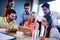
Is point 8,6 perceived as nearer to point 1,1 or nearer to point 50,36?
point 1,1

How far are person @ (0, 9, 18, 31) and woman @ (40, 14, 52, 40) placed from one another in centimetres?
32

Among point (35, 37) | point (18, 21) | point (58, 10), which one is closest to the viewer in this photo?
point (58, 10)

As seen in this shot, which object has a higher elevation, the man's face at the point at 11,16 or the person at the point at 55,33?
the man's face at the point at 11,16

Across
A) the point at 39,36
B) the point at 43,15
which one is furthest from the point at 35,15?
the point at 39,36

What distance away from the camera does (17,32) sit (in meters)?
1.34

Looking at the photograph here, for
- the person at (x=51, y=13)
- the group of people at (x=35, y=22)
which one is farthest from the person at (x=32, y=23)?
the person at (x=51, y=13)

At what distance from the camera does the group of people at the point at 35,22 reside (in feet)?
3.71

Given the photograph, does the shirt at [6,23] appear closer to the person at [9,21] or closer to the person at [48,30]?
the person at [9,21]

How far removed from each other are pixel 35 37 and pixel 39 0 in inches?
14.2

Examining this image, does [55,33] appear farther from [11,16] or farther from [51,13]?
[11,16]

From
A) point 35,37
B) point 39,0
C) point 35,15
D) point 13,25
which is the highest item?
point 39,0

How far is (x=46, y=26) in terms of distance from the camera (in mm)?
1173

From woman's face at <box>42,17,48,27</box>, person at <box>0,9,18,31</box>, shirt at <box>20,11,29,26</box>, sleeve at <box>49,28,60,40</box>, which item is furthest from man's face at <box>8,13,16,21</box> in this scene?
sleeve at <box>49,28,60,40</box>

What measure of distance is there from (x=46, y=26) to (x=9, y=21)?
44 centimetres
